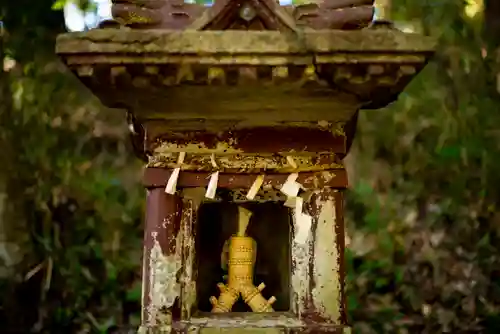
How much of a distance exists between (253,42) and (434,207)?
5.63 ft

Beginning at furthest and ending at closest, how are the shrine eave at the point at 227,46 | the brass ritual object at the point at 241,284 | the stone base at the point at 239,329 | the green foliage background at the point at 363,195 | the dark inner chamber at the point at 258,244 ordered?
1. the green foliage background at the point at 363,195
2. the dark inner chamber at the point at 258,244
3. the brass ritual object at the point at 241,284
4. the stone base at the point at 239,329
5. the shrine eave at the point at 227,46

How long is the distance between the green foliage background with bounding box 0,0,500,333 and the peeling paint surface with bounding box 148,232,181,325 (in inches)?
50.5

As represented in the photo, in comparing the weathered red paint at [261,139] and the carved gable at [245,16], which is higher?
the carved gable at [245,16]

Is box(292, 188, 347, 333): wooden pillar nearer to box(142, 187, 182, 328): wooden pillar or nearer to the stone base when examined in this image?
the stone base

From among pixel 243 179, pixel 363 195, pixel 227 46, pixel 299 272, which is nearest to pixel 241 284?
pixel 299 272

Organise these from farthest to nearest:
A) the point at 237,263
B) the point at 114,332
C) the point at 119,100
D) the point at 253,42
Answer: the point at 114,332 → the point at 237,263 → the point at 119,100 → the point at 253,42

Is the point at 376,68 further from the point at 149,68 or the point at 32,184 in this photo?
the point at 32,184

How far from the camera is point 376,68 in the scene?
1403 mm

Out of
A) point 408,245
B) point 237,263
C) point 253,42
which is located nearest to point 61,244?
point 237,263

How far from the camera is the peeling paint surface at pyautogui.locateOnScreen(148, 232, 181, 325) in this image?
154cm

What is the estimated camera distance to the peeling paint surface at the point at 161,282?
1.54 meters

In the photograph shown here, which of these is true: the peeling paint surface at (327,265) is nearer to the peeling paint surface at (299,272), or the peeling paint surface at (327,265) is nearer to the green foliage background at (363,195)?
the peeling paint surface at (299,272)

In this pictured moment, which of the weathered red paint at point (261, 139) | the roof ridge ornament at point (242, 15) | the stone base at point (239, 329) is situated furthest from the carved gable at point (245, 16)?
the stone base at point (239, 329)

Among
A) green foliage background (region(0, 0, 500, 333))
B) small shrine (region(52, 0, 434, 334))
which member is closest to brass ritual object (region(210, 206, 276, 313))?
small shrine (region(52, 0, 434, 334))
